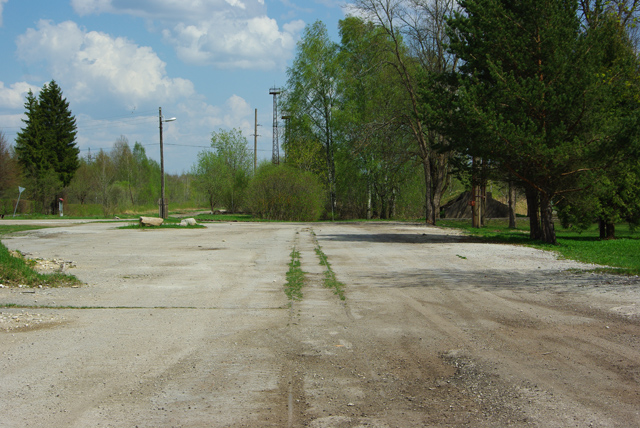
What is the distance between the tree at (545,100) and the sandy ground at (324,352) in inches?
281

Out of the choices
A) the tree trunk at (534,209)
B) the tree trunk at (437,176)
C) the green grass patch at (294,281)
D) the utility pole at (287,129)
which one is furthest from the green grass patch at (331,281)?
the utility pole at (287,129)

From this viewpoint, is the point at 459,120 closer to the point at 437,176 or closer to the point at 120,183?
the point at 437,176

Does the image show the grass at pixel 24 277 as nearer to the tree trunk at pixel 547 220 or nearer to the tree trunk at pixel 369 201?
the tree trunk at pixel 547 220

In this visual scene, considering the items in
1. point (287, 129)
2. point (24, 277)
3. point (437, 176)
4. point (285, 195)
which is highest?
point (287, 129)

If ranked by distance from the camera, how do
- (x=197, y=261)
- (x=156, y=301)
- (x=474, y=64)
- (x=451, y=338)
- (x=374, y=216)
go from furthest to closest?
(x=374, y=216), (x=474, y=64), (x=197, y=261), (x=156, y=301), (x=451, y=338)

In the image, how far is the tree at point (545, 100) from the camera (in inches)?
662

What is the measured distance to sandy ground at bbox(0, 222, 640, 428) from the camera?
4086mm

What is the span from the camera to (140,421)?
12.7 ft

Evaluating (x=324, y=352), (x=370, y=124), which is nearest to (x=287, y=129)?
(x=370, y=124)

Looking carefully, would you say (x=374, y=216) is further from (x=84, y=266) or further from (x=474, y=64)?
(x=84, y=266)

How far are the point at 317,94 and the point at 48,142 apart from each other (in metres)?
27.9

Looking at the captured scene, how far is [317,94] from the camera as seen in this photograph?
4544 centimetres

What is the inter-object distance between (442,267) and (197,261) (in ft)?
21.1

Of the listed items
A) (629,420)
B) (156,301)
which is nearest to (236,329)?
(156,301)
